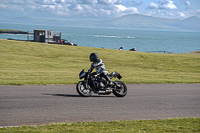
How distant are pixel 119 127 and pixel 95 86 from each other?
16.1 feet

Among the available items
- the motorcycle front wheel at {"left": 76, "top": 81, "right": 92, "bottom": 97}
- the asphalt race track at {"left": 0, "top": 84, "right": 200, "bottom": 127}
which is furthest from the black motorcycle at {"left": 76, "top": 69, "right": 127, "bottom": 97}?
the asphalt race track at {"left": 0, "top": 84, "right": 200, "bottom": 127}

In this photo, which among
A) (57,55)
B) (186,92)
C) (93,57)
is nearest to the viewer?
(93,57)

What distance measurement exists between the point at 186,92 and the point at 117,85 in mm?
3962

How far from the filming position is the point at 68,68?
28.5 m

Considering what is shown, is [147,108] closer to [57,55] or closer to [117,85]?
[117,85]

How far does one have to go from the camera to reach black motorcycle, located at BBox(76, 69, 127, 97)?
39.4 ft

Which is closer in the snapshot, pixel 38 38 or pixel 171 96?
pixel 171 96

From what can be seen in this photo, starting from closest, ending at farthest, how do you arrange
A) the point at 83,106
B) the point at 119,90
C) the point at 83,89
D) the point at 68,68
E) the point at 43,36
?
the point at 83,106 → the point at 83,89 → the point at 119,90 → the point at 68,68 → the point at 43,36

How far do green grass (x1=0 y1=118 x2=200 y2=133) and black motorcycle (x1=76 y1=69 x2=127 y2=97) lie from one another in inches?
164

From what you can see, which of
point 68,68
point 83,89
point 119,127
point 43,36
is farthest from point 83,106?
point 43,36

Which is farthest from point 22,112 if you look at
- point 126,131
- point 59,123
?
point 126,131

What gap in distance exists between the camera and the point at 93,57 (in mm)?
12141

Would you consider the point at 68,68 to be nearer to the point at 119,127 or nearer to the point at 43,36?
the point at 119,127

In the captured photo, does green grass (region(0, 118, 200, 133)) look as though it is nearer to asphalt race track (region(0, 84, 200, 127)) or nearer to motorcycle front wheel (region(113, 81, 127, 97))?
asphalt race track (region(0, 84, 200, 127))
